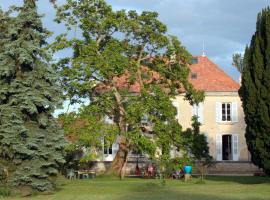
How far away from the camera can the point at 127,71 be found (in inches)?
1292

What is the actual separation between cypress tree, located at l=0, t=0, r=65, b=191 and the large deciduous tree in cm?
954

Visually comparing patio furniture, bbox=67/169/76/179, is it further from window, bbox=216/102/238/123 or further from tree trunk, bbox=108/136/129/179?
window, bbox=216/102/238/123

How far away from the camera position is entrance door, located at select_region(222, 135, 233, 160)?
1770 inches

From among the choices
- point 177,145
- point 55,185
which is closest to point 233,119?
point 177,145

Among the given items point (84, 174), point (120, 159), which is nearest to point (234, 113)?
point (120, 159)

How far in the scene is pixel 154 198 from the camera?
61.3ft

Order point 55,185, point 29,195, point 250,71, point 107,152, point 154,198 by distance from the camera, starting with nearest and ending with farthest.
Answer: point 154,198 → point 29,195 → point 55,185 → point 250,71 → point 107,152

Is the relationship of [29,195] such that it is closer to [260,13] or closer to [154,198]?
[154,198]

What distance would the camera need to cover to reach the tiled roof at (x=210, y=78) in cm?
4525

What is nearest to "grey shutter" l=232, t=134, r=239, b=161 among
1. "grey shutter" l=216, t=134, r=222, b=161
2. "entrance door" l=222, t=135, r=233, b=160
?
"entrance door" l=222, t=135, r=233, b=160

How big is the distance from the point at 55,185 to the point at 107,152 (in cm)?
2113

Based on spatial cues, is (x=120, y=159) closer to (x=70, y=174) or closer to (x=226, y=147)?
(x=70, y=174)

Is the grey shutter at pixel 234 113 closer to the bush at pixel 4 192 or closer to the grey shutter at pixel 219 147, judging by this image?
the grey shutter at pixel 219 147

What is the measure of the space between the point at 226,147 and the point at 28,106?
27382mm
